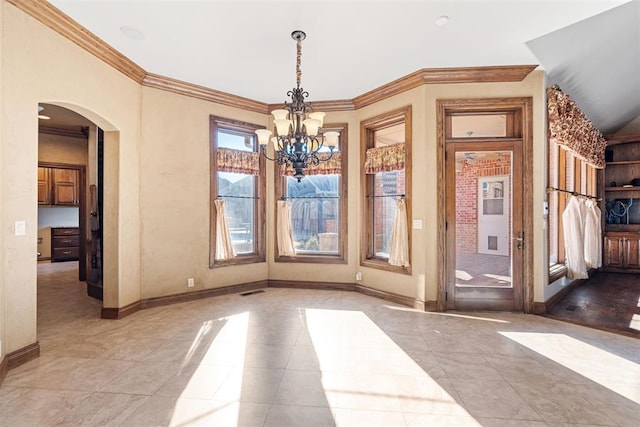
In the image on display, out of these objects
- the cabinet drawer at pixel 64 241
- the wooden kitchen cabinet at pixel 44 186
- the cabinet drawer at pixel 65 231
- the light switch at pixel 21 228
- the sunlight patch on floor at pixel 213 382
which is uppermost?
the wooden kitchen cabinet at pixel 44 186

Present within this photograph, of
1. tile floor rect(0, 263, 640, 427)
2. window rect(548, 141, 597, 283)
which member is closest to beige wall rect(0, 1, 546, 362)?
tile floor rect(0, 263, 640, 427)

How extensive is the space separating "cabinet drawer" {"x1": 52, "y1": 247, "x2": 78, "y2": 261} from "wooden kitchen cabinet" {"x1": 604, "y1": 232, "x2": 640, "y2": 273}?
1228cm

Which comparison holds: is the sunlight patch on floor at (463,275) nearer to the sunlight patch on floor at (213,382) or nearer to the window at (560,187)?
the window at (560,187)

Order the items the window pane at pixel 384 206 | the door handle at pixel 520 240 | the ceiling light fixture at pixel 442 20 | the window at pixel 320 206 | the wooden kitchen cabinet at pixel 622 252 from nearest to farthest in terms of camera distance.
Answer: the ceiling light fixture at pixel 442 20, the door handle at pixel 520 240, the window pane at pixel 384 206, the window at pixel 320 206, the wooden kitchen cabinet at pixel 622 252

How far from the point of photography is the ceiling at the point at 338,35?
108 inches

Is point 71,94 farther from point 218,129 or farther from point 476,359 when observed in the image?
point 476,359

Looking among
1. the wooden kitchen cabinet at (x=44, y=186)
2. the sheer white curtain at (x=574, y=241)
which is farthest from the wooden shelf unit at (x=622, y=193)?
the wooden kitchen cabinet at (x=44, y=186)

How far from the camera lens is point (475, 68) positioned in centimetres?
387

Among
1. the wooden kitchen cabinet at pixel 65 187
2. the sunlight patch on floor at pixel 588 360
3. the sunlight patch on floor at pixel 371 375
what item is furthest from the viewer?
the wooden kitchen cabinet at pixel 65 187

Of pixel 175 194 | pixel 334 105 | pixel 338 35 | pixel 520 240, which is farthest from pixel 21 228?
pixel 520 240

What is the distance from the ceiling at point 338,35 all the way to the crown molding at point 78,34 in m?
0.08

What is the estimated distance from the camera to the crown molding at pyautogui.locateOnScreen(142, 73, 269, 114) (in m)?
4.12

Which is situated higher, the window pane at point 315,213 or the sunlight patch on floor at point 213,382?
the window pane at point 315,213

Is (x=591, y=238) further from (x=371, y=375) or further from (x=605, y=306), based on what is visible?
(x=371, y=375)
